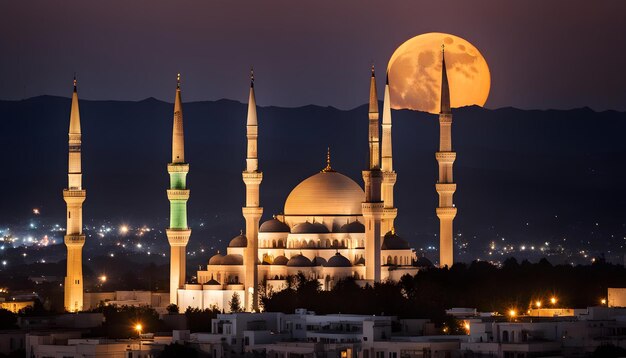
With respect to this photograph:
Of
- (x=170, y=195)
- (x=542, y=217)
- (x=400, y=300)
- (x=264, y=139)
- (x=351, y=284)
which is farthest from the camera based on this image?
(x=264, y=139)

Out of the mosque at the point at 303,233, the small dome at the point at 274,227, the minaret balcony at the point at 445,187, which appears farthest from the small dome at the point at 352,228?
the minaret balcony at the point at 445,187

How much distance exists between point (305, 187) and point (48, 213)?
235 feet

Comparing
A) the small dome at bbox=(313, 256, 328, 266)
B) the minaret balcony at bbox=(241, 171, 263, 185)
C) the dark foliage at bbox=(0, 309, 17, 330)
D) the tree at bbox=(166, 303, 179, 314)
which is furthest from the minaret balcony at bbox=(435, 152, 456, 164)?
the dark foliage at bbox=(0, 309, 17, 330)

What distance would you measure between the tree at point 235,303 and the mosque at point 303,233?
0.36m

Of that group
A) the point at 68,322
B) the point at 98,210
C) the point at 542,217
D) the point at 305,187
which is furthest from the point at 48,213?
the point at 68,322

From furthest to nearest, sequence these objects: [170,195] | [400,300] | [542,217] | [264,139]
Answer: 1. [264,139]
2. [542,217]
3. [170,195]
4. [400,300]

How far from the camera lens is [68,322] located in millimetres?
57656

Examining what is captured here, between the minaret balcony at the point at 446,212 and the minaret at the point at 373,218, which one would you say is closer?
the minaret at the point at 373,218

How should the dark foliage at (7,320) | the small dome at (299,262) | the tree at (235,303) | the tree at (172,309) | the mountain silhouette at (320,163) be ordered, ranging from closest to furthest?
the dark foliage at (7,320) → the tree at (172,309) → the tree at (235,303) → the small dome at (299,262) → the mountain silhouette at (320,163)

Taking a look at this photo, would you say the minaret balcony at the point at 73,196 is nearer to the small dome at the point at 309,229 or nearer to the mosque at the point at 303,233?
the mosque at the point at 303,233

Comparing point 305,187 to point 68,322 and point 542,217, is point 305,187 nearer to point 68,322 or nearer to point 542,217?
point 68,322

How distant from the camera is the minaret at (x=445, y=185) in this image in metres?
65.5

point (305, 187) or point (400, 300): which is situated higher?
point (305, 187)

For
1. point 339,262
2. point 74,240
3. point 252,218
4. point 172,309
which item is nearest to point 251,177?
point 252,218
